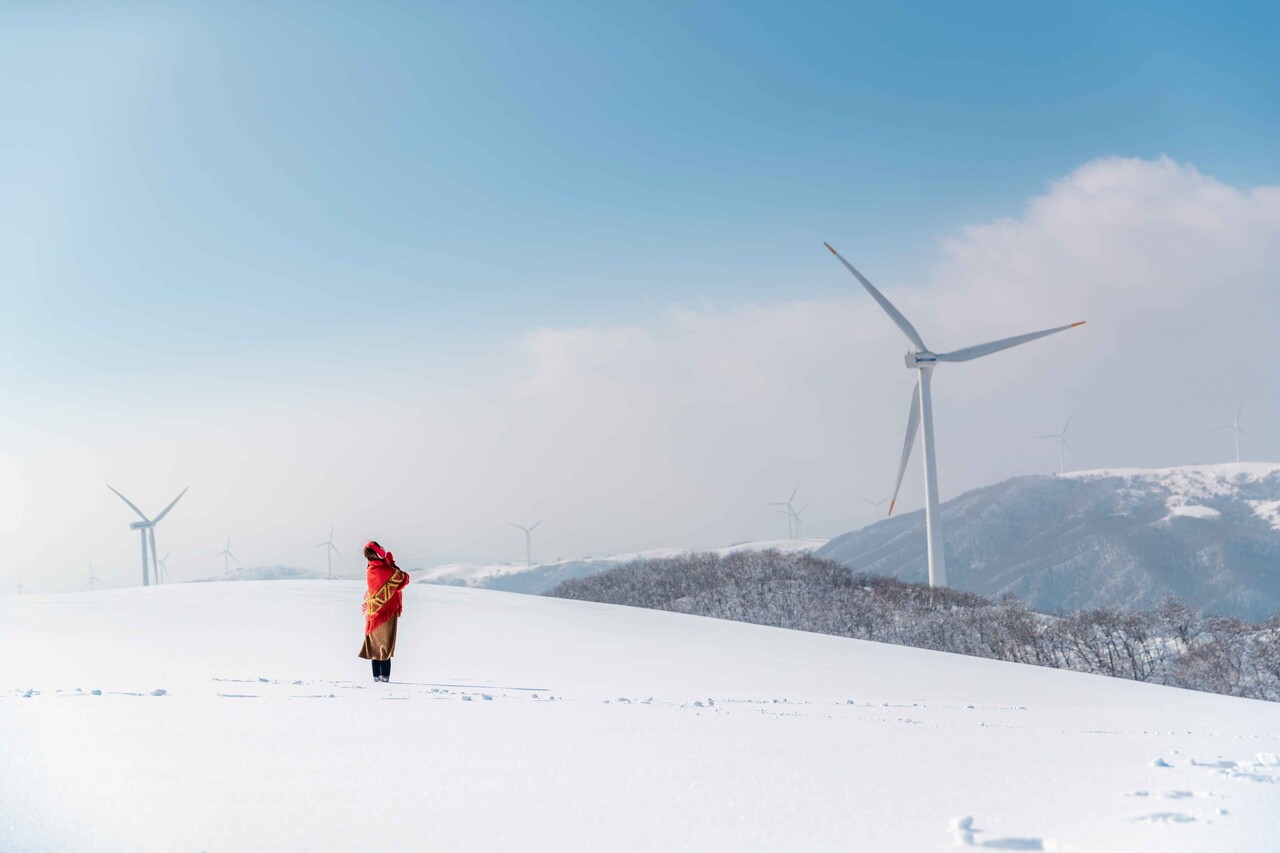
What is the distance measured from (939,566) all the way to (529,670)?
216ft

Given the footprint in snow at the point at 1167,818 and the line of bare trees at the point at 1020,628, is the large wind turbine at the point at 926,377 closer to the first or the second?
the line of bare trees at the point at 1020,628

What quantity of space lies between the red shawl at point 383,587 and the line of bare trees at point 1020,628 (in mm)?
51250

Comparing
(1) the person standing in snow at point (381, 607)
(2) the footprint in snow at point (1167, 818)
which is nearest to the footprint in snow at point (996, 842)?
(2) the footprint in snow at point (1167, 818)

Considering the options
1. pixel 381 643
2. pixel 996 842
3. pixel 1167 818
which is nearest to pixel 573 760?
pixel 996 842

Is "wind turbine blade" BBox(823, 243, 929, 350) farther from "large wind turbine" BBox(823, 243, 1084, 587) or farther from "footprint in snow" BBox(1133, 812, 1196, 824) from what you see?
"footprint in snow" BBox(1133, 812, 1196, 824)

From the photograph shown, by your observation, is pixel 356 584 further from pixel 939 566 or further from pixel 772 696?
pixel 939 566

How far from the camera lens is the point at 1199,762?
9297 millimetres

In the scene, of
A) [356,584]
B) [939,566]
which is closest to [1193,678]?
[939,566]

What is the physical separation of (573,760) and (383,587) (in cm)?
817

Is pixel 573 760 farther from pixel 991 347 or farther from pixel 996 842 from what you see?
pixel 991 347

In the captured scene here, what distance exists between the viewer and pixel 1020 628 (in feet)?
258

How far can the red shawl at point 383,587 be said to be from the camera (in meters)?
15.6

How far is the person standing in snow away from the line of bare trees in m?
51.3

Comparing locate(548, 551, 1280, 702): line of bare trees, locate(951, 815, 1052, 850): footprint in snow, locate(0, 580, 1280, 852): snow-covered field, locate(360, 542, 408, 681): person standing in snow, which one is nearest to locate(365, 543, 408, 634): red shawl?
locate(360, 542, 408, 681): person standing in snow
